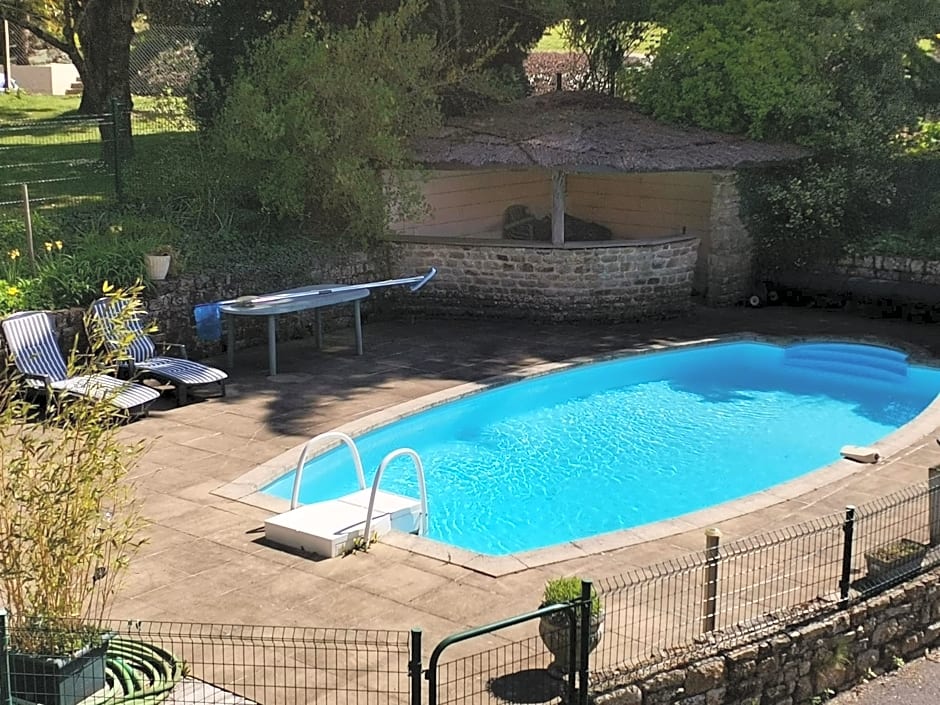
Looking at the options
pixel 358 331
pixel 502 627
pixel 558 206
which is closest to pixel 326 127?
pixel 358 331

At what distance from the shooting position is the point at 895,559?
877 cm

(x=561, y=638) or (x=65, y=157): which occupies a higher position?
(x=65, y=157)

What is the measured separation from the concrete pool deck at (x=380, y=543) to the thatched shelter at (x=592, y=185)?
213 cm

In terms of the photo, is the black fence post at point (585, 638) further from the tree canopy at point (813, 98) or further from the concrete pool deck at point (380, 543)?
the tree canopy at point (813, 98)

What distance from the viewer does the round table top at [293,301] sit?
48.1ft

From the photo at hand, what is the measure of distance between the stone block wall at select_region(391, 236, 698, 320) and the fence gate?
11.3 meters

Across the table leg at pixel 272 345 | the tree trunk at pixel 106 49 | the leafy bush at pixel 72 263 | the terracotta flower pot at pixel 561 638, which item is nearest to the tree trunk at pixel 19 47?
the tree trunk at pixel 106 49

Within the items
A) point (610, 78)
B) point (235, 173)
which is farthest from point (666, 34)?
point (235, 173)

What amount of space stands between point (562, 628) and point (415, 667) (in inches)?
40.4

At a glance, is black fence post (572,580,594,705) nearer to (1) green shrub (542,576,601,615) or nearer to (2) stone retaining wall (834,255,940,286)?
(1) green shrub (542,576,601,615)

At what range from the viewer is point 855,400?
15.9 meters

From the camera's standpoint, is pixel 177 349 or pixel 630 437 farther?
pixel 177 349

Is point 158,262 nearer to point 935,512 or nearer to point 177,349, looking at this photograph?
point 177,349

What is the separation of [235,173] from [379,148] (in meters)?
2.25
